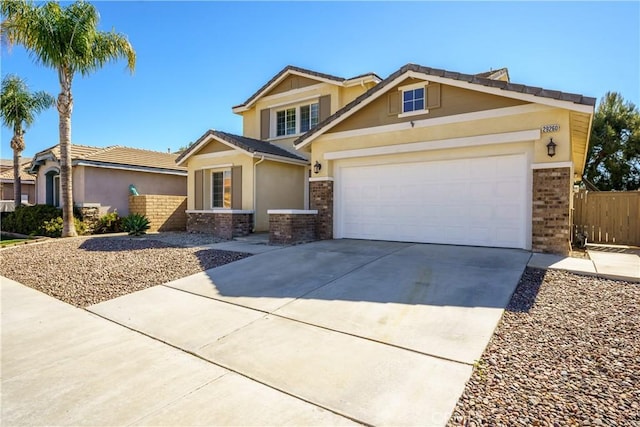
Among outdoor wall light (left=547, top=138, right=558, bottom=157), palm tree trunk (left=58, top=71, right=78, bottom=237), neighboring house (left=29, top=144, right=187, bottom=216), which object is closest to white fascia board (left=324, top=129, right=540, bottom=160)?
outdoor wall light (left=547, top=138, right=558, bottom=157)

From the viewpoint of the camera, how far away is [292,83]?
16828 mm

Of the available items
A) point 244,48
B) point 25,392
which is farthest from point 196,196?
point 25,392

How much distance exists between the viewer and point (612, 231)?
36.6 feet

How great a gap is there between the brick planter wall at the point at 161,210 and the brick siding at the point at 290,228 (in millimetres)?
7956

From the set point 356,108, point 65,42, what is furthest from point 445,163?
point 65,42

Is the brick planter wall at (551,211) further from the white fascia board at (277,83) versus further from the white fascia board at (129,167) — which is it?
the white fascia board at (129,167)

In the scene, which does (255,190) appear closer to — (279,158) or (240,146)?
(279,158)

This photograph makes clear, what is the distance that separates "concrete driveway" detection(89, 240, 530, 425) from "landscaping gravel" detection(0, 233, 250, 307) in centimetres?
65

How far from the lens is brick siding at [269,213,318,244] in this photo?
429 inches

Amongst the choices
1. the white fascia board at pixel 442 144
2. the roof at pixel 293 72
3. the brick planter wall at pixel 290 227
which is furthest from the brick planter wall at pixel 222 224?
the roof at pixel 293 72

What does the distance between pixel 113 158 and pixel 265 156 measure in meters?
8.79

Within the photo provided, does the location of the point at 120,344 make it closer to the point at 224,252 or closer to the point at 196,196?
the point at 224,252

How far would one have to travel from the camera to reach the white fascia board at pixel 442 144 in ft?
28.2

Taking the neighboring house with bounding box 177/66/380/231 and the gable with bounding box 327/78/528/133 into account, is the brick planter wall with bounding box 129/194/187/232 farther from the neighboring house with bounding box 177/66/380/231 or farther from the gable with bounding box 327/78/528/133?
the gable with bounding box 327/78/528/133
